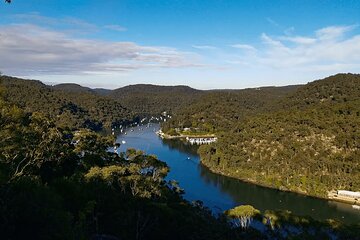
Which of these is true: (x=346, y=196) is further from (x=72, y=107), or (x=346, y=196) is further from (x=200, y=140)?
(x=72, y=107)

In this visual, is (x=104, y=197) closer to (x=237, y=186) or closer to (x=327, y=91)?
(x=237, y=186)

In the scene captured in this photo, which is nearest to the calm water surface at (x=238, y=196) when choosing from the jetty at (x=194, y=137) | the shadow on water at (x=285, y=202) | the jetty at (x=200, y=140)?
the shadow on water at (x=285, y=202)

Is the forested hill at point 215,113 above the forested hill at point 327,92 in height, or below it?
below

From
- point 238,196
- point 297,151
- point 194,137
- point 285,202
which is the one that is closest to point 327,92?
point 194,137

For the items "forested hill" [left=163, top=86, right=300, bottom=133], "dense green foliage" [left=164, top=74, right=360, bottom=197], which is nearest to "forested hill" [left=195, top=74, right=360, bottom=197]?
"dense green foliage" [left=164, top=74, right=360, bottom=197]

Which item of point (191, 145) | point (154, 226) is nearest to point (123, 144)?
point (191, 145)

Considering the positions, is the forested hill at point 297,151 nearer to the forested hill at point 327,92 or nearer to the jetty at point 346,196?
the jetty at point 346,196
